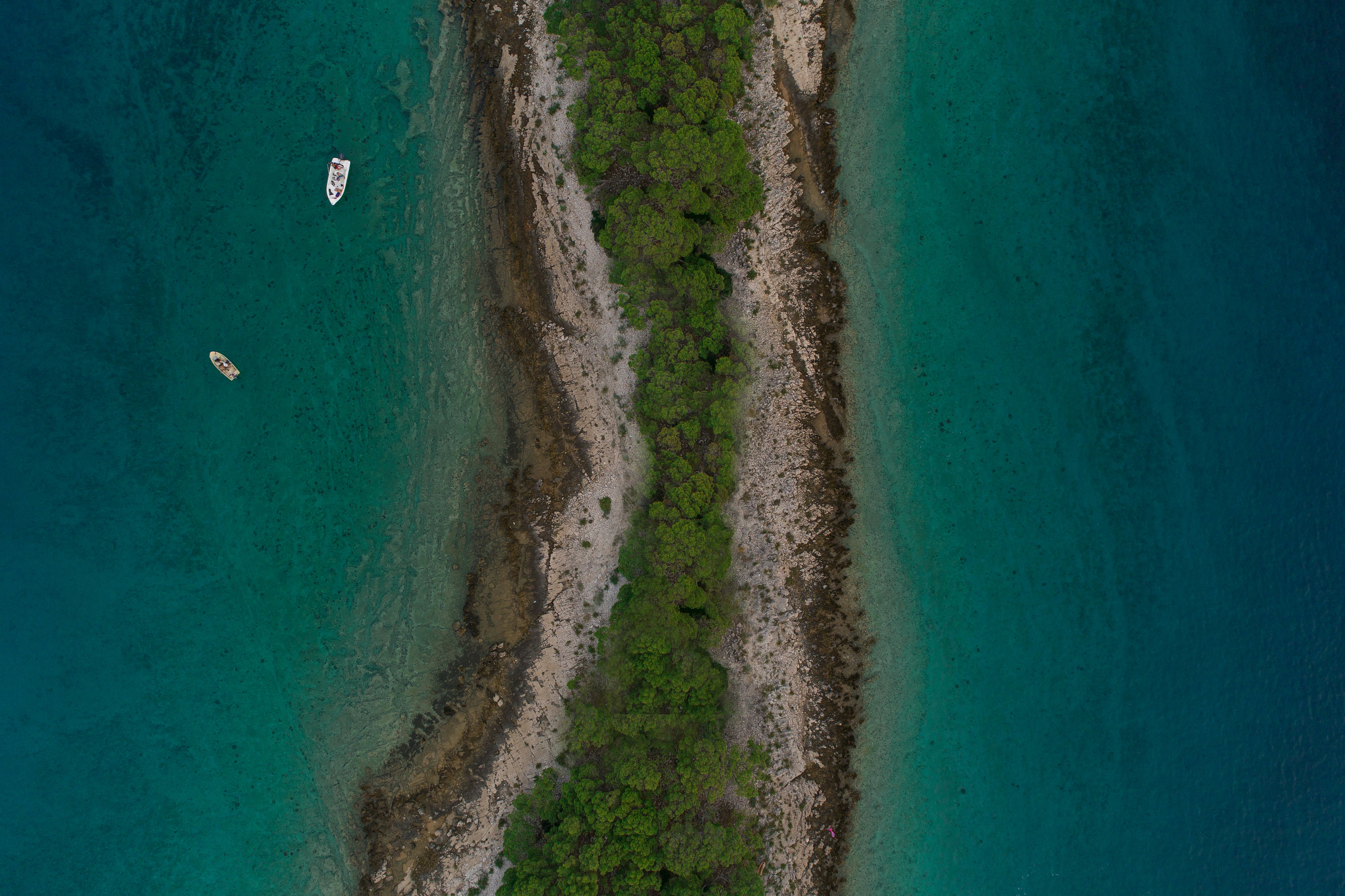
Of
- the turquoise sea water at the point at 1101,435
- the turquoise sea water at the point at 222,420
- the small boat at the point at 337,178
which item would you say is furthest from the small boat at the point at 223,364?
the turquoise sea water at the point at 1101,435

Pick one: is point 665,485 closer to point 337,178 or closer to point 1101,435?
point 1101,435

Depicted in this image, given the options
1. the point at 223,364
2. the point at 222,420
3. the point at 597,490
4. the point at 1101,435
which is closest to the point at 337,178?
the point at 223,364

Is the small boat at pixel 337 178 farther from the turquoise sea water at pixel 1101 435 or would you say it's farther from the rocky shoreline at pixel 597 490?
the turquoise sea water at pixel 1101 435

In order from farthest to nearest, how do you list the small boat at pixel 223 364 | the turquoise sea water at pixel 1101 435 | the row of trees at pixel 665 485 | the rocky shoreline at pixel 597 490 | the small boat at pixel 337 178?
1. the small boat at pixel 223 364
2. the small boat at pixel 337 178
3. the turquoise sea water at pixel 1101 435
4. the rocky shoreline at pixel 597 490
5. the row of trees at pixel 665 485

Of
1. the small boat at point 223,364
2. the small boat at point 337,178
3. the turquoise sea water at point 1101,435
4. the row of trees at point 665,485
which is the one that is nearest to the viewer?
the row of trees at point 665,485

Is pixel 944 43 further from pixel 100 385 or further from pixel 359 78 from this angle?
pixel 100 385

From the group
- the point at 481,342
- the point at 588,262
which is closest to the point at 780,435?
the point at 588,262

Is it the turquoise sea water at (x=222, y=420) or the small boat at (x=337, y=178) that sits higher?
the small boat at (x=337, y=178)
